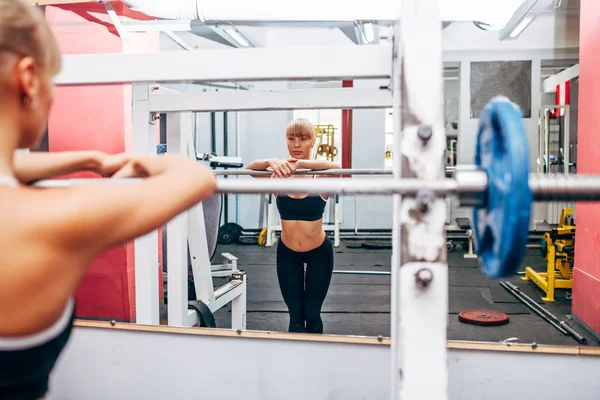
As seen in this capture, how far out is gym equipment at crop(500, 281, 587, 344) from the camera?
2906 mm

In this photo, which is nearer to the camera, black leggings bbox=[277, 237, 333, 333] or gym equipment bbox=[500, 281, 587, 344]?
black leggings bbox=[277, 237, 333, 333]

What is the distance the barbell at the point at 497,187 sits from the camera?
2.18 feet

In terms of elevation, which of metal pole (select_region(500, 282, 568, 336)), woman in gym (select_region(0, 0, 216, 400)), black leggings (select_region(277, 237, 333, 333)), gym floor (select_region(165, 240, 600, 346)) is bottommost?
gym floor (select_region(165, 240, 600, 346))

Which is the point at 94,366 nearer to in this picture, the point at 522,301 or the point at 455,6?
the point at 455,6

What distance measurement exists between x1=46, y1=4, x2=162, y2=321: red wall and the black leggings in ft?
4.24

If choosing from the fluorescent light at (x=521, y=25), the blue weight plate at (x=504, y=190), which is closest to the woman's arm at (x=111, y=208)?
the blue weight plate at (x=504, y=190)

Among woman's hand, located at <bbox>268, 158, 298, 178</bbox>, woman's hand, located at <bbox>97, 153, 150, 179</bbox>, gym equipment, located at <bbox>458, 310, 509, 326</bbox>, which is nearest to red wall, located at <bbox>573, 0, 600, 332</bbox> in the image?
gym equipment, located at <bbox>458, 310, 509, 326</bbox>

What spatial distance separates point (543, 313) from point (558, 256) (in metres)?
0.85

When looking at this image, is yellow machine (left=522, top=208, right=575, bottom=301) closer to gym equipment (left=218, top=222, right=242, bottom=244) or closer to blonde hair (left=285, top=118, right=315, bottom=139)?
blonde hair (left=285, top=118, right=315, bottom=139)

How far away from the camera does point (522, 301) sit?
149 inches

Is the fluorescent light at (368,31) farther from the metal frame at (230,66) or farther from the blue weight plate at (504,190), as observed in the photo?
the blue weight plate at (504,190)

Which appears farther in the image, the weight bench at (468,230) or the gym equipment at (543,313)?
the weight bench at (468,230)

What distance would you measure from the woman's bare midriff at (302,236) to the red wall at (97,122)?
1.29 meters

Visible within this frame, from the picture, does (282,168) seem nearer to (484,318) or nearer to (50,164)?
(50,164)
